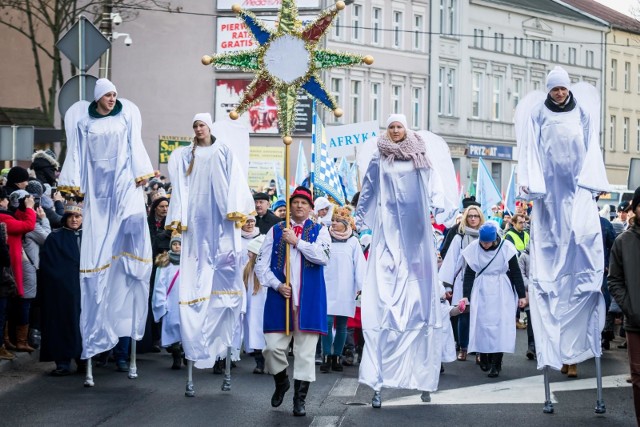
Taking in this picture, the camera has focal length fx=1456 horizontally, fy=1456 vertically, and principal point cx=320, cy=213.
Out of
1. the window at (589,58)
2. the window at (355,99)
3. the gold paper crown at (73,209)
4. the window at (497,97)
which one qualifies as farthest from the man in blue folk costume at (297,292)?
the window at (589,58)

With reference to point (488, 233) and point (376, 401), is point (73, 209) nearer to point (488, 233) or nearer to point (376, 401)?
point (376, 401)

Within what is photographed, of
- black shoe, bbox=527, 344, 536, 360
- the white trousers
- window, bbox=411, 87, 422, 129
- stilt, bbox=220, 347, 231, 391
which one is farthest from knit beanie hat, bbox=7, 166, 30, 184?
window, bbox=411, 87, 422, 129

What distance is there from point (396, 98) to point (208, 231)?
1912 inches

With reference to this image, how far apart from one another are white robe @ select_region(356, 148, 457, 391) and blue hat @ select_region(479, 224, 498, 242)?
3.14 meters

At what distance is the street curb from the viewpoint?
1401cm

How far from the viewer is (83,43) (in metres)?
15.9

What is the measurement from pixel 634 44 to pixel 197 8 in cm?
3133

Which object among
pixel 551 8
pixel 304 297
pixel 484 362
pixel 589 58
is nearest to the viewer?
pixel 304 297

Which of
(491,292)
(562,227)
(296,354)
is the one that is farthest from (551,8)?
(296,354)

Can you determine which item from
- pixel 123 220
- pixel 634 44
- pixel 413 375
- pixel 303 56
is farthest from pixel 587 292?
pixel 634 44

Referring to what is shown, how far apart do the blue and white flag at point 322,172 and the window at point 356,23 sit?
3852cm

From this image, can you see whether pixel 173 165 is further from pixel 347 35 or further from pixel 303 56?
pixel 347 35

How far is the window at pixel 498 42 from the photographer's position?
66875 millimetres

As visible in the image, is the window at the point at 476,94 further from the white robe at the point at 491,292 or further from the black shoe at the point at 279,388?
the black shoe at the point at 279,388
